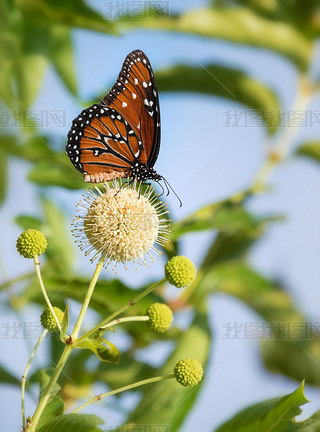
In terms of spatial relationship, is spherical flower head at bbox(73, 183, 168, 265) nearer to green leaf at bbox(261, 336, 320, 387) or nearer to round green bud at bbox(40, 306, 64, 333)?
round green bud at bbox(40, 306, 64, 333)

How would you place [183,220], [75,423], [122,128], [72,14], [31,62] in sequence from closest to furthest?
[75,423], [122,128], [183,220], [72,14], [31,62]

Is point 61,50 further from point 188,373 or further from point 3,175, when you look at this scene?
point 188,373

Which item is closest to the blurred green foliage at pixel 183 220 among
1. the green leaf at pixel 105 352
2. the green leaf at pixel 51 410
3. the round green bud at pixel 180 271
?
the green leaf at pixel 51 410

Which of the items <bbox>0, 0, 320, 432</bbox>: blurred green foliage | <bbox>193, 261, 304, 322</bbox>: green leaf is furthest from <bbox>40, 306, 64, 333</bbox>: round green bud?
<bbox>193, 261, 304, 322</bbox>: green leaf

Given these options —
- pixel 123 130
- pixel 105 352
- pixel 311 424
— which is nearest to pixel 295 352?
pixel 311 424

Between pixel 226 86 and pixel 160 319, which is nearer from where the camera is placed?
pixel 160 319

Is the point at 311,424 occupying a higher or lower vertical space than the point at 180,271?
lower
